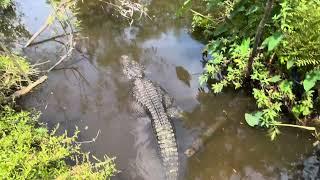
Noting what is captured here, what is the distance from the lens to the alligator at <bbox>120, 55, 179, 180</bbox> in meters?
5.05

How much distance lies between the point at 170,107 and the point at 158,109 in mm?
245

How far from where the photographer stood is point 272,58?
547 centimetres

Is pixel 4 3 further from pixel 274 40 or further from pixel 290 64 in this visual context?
pixel 290 64

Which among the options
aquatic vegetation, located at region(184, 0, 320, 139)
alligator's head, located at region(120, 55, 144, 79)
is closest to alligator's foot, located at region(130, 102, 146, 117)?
alligator's head, located at region(120, 55, 144, 79)

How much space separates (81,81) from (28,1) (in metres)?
3.11

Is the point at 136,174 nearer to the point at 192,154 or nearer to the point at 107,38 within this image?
the point at 192,154

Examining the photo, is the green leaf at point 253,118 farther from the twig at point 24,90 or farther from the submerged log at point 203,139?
the twig at point 24,90

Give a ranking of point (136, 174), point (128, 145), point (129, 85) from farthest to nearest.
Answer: point (129, 85) < point (128, 145) < point (136, 174)

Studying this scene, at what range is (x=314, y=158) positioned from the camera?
16.4 ft

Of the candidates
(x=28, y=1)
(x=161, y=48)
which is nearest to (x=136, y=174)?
(x=161, y=48)

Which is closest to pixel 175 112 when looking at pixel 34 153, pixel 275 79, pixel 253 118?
pixel 253 118

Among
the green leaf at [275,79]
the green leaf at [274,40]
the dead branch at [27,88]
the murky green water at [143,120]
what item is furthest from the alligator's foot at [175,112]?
the dead branch at [27,88]

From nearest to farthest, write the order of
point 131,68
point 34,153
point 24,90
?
point 34,153 < point 24,90 < point 131,68

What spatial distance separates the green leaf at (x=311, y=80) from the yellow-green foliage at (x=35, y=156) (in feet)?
8.19
